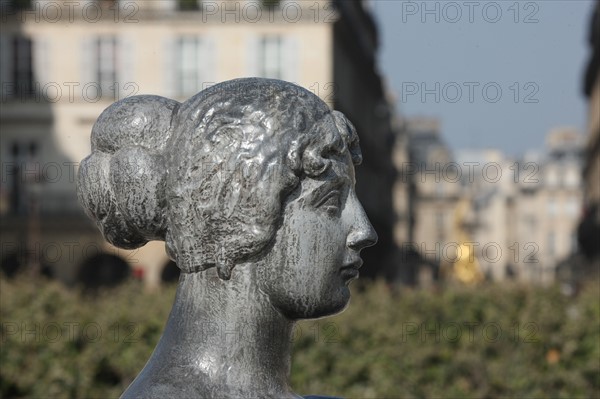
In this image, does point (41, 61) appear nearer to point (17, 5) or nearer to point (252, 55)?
point (17, 5)

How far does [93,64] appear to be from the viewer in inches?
1414

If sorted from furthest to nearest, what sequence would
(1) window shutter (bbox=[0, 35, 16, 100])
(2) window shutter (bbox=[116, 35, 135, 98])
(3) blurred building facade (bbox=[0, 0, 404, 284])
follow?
(2) window shutter (bbox=[116, 35, 135, 98]) → (1) window shutter (bbox=[0, 35, 16, 100]) → (3) blurred building facade (bbox=[0, 0, 404, 284])

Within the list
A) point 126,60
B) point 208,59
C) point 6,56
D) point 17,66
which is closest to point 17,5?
point 6,56

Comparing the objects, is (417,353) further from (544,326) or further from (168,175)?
(168,175)

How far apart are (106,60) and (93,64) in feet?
1.09

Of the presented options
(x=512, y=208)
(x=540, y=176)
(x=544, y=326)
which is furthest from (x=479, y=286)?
(x=512, y=208)

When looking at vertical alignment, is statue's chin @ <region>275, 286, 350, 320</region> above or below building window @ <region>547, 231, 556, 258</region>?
above

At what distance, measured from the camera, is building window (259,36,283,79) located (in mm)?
36312

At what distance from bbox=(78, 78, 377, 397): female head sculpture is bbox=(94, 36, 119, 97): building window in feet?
110

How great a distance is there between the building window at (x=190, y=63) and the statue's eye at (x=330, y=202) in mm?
33465

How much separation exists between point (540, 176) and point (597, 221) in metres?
55.1

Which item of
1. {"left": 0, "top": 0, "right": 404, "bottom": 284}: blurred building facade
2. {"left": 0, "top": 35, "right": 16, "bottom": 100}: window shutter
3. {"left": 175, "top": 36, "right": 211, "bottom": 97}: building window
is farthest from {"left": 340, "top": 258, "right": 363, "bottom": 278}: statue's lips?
{"left": 0, "top": 35, "right": 16, "bottom": 100}: window shutter

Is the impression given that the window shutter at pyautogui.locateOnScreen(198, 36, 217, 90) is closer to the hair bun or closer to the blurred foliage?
the blurred foliage

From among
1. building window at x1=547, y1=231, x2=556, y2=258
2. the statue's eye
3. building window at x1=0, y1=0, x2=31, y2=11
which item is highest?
the statue's eye
